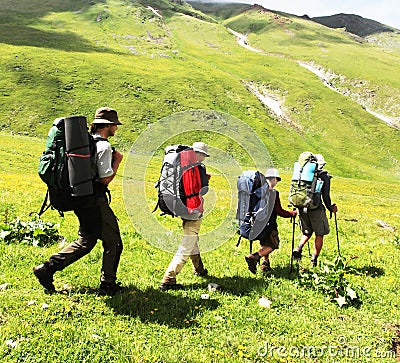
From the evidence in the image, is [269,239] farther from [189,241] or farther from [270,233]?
[189,241]

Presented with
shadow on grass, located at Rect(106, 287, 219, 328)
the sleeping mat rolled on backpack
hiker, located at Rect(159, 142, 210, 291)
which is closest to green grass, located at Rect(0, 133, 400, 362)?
shadow on grass, located at Rect(106, 287, 219, 328)

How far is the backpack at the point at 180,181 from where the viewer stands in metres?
7.77

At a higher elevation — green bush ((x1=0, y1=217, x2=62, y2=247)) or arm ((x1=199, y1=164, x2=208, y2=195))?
arm ((x1=199, y1=164, x2=208, y2=195))

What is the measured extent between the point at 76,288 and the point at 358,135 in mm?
104368

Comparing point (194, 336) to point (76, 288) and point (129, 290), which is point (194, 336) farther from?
point (76, 288)

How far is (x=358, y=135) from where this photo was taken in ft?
327

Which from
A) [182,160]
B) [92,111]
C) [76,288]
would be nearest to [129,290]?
[76,288]

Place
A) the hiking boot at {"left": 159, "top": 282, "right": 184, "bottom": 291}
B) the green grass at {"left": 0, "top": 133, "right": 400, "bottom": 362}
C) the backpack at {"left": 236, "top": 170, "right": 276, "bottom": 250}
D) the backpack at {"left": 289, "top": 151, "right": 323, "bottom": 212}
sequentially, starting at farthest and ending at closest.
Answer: the backpack at {"left": 289, "top": 151, "right": 323, "bottom": 212} → the backpack at {"left": 236, "top": 170, "right": 276, "bottom": 250} → the hiking boot at {"left": 159, "top": 282, "right": 184, "bottom": 291} → the green grass at {"left": 0, "top": 133, "right": 400, "bottom": 362}

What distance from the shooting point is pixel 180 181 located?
790cm

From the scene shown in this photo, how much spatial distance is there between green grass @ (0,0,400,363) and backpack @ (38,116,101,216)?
2227 millimetres

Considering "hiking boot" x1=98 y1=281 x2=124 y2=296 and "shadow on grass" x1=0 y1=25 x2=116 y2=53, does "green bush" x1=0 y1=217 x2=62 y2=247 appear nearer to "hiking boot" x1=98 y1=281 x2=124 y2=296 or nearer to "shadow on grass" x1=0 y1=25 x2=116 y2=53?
"hiking boot" x1=98 y1=281 x2=124 y2=296

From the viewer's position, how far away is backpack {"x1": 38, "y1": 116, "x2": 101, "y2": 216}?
6500mm

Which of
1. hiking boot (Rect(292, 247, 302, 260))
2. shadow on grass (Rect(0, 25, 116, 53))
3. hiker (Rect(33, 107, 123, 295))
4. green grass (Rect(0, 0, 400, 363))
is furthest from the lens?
shadow on grass (Rect(0, 25, 116, 53))

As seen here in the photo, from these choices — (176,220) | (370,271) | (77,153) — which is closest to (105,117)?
(77,153)
